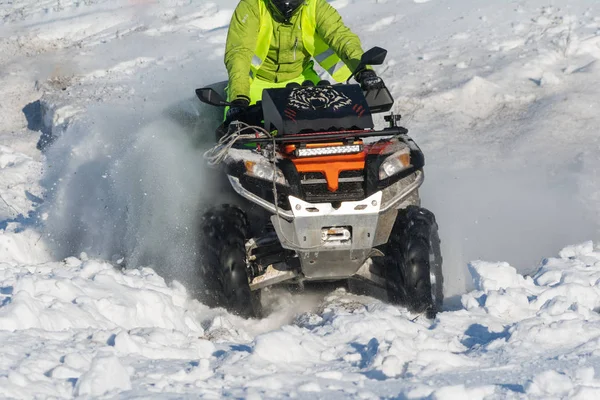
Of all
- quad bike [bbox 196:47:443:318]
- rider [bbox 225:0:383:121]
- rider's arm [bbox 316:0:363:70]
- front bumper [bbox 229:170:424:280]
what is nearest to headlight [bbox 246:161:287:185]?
quad bike [bbox 196:47:443:318]

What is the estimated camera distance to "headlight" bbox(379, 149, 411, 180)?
6352mm

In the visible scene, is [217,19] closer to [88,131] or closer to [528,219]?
[88,131]

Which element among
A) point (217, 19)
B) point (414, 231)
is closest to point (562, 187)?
point (414, 231)

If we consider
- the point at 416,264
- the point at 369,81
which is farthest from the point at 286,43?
the point at 416,264

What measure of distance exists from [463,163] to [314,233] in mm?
4534

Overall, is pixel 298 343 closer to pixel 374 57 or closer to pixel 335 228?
pixel 335 228

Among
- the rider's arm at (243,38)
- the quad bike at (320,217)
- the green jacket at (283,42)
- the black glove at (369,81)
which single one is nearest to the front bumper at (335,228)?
the quad bike at (320,217)

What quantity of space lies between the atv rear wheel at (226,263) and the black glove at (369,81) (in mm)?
1700

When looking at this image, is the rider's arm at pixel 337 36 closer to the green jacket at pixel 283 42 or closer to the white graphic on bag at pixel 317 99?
the green jacket at pixel 283 42

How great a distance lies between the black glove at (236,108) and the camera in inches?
286

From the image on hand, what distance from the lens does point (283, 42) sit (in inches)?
336

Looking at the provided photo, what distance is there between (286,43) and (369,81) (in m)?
1.18

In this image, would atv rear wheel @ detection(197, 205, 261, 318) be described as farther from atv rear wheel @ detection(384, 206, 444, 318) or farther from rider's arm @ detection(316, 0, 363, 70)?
rider's arm @ detection(316, 0, 363, 70)

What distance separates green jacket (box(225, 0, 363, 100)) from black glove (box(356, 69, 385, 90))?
1.88 ft
